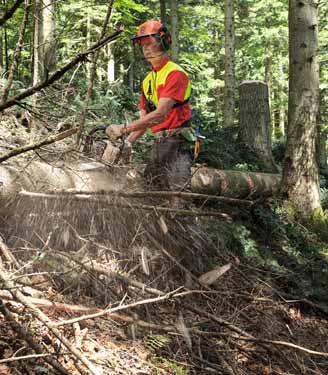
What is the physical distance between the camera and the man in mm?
4316

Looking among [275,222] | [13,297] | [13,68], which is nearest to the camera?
[13,68]

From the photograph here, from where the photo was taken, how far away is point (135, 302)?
2.78 m

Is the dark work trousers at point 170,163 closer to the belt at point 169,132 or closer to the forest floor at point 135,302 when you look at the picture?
the belt at point 169,132

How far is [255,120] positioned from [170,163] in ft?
18.8

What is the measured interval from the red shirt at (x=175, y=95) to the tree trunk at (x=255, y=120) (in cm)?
555

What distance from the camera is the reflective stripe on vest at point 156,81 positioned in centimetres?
439

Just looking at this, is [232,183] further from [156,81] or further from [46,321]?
[46,321]

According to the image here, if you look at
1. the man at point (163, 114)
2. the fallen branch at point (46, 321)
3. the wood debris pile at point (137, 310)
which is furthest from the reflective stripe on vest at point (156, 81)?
the fallen branch at point (46, 321)

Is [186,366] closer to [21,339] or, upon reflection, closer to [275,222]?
[21,339]

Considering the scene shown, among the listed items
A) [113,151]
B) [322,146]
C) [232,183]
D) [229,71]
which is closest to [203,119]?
[229,71]

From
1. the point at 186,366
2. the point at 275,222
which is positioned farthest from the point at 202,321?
the point at 275,222

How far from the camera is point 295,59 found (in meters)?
7.49

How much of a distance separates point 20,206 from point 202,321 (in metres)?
1.78

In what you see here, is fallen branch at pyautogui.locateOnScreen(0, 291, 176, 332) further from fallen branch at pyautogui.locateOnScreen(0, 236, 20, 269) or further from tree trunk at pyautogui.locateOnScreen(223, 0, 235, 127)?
tree trunk at pyautogui.locateOnScreen(223, 0, 235, 127)
